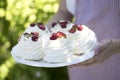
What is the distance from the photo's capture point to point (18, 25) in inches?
116

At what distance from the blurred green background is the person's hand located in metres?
1.34

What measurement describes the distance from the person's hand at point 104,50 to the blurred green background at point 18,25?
→ 1337 mm

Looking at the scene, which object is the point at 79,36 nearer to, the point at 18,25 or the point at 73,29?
the point at 73,29

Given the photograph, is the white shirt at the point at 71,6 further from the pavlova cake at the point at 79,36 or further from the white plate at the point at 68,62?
the white plate at the point at 68,62

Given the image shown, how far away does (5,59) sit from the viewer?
9.84 feet

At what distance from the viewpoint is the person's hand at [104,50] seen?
4.99 ft

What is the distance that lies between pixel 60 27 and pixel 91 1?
6.8 inches

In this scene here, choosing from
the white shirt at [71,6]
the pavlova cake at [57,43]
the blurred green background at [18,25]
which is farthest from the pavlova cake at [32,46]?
the blurred green background at [18,25]

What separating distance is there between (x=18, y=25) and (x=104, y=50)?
1.47 metres

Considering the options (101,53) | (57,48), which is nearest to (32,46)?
(57,48)

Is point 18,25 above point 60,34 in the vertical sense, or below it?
below

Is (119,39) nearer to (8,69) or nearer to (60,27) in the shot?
(60,27)

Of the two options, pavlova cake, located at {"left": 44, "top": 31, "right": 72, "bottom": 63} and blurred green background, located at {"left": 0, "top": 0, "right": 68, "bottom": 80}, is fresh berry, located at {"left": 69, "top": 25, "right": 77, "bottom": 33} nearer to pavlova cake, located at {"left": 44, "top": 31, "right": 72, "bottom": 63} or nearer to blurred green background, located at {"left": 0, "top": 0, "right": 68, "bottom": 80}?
pavlova cake, located at {"left": 44, "top": 31, "right": 72, "bottom": 63}

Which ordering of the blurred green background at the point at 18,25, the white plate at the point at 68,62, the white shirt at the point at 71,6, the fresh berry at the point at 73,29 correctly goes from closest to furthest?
1. the white plate at the point at 68,62
2. the fresh berry at the point at 73,29
3. the white shirt at the point at 71,6
4. the blurred green background at the point at 18,25
